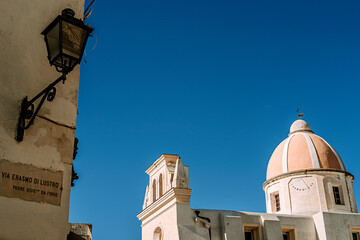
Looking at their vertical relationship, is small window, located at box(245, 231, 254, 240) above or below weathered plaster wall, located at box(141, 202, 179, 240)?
below

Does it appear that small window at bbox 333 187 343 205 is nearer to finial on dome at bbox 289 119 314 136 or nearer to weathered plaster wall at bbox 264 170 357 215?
weathered plaster wall at bbox 264 170 357 215

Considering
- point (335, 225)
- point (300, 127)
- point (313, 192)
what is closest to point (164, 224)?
point (335, 225)

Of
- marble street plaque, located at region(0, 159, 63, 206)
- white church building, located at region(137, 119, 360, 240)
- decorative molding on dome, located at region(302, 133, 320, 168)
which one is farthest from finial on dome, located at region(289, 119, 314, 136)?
marble street plaque, located at region(0, 159, 63, 206)

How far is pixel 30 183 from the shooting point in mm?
5309

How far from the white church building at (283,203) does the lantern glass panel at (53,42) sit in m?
15.9

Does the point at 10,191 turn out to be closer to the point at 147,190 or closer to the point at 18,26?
the point at 18,26

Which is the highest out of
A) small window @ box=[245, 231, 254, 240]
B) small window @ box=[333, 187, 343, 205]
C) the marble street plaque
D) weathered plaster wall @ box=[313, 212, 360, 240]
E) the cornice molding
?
small window @ box=[333, 187, 343, 205]

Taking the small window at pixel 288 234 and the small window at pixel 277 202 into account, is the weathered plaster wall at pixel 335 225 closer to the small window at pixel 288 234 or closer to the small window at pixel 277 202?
the small window at pixel 288 234

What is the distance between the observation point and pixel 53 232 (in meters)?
5.43

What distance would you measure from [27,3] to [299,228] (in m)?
20.8

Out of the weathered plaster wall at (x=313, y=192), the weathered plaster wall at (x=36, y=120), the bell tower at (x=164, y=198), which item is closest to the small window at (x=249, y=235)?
the bell tower at (x=164, y=198)

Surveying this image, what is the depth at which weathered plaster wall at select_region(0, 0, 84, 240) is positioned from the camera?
16.9 ft

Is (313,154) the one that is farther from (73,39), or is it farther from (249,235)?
(73,39)

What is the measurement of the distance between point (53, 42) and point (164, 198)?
17.0m
